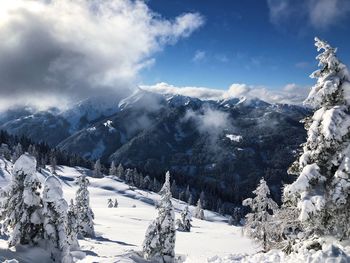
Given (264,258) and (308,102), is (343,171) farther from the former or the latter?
(264,258)

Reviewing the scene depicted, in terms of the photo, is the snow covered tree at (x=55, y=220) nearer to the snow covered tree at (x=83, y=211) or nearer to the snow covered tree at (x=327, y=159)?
the snow covered tree at (x=327, y=159)

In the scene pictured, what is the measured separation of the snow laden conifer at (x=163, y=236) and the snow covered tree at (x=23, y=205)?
1428cm

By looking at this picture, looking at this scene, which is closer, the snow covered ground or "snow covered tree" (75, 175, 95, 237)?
the snow covered ground

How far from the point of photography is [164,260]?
41031mm

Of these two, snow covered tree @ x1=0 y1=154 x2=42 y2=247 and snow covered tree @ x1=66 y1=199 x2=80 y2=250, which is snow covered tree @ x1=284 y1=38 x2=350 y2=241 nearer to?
snow covered tree @ x1=0 y1=154 x2=42 y2=247

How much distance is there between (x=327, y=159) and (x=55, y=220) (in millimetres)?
18289

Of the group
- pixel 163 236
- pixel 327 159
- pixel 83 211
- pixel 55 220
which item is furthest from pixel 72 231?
pixel 327 159

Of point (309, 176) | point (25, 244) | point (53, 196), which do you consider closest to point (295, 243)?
point (309, 176)

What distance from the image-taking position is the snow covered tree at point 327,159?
18422 millimetres

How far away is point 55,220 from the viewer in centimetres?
2834

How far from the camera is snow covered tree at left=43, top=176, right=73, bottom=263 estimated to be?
2812cm

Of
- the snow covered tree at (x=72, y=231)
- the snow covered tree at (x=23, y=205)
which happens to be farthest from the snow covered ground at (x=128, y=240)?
the snow covered tree at (x=72, y=231)

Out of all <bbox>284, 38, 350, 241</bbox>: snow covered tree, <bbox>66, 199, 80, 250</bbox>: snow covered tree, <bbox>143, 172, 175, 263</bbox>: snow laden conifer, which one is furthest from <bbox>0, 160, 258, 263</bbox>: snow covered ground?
<bbox>284, 38, 350, 241</bbox>: snow covered tree

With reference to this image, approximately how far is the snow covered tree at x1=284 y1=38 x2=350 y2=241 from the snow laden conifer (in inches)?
871
